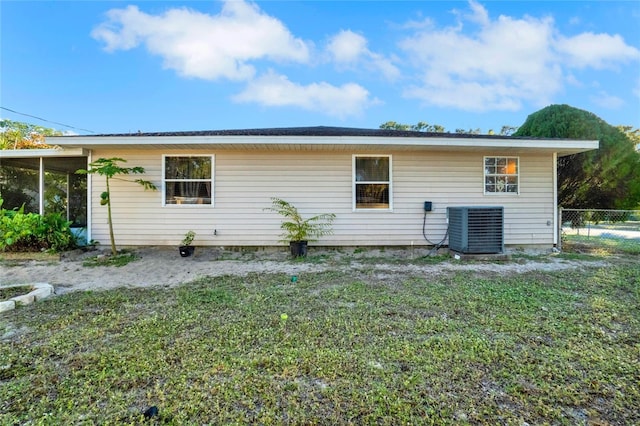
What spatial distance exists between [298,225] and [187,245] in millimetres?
2340

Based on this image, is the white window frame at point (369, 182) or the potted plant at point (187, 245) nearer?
the potted plant at point (187, 245)

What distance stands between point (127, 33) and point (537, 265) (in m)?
14.2

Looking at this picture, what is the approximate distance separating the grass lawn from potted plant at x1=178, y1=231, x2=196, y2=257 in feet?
7.90

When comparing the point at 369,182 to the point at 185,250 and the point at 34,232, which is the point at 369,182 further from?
the point at 34,232

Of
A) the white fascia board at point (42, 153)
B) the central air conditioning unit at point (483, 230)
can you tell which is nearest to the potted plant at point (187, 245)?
the white fascia board at point (42, 153)

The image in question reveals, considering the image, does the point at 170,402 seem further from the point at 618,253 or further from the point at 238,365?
the point at 618,253

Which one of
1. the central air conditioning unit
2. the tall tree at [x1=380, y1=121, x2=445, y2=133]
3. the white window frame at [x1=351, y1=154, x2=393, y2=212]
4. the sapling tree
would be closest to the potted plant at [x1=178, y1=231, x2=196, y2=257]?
the sapling tree

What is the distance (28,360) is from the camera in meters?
2.10

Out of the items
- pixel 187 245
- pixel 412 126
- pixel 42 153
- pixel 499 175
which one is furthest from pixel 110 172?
pixel 412 126

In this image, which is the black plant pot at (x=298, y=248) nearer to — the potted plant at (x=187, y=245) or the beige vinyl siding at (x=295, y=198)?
the beige vinyl siding at (x=295, y=198)

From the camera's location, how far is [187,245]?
6.16 meters

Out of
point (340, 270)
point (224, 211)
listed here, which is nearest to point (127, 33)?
point (224, 211)

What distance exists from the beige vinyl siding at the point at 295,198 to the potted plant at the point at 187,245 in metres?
0.15

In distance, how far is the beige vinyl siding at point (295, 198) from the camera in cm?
648
